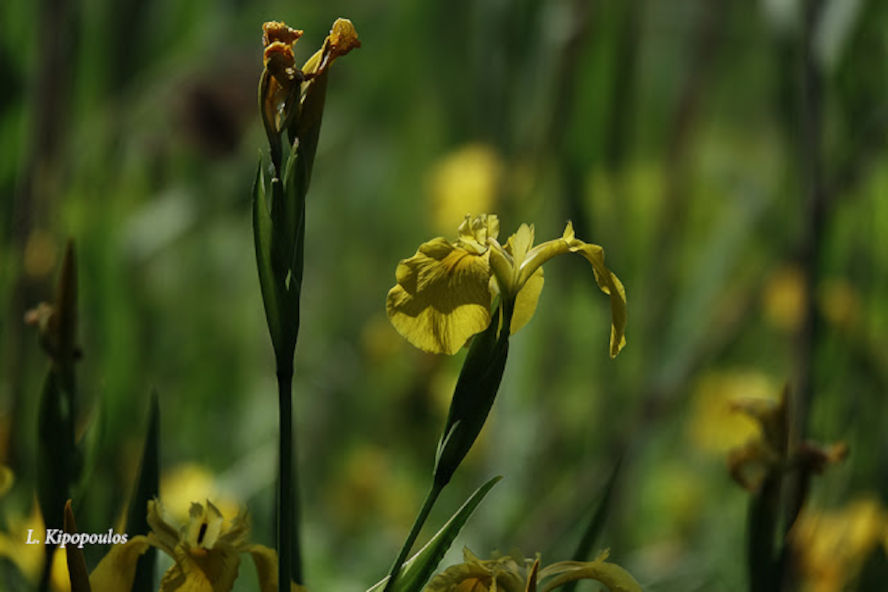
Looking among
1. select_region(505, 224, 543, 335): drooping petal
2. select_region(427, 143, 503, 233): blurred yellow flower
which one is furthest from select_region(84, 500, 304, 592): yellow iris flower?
select_region(427, 143, 503, 233): blurred yellow flower

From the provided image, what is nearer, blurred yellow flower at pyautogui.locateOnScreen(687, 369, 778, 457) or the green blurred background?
the green blurred background

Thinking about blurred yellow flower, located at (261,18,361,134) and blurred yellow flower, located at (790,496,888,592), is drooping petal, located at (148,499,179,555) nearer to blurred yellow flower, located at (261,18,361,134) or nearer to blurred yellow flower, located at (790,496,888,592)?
blurred yellow flower, located at (261,18,361,134)

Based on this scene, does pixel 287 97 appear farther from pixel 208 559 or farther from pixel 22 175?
pixel 22 175

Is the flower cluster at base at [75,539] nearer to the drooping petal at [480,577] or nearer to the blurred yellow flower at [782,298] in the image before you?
the drooping petal at [480,577]

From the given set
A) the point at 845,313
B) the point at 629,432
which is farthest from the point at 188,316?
the point at 845,313

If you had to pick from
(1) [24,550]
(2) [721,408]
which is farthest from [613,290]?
(2) [721,408]

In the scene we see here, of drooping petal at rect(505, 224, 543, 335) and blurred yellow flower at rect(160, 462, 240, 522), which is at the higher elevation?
drooping petal at rect(505, 224, 543, 335)
